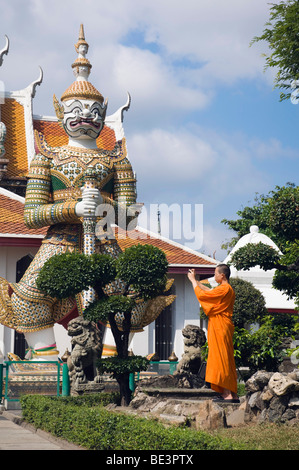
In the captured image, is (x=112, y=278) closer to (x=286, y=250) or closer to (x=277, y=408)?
(x=286, y=250)

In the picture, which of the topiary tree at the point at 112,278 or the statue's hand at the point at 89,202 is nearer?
the topiary tree at the point at 112,278

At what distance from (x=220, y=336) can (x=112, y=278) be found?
2398 millimetres

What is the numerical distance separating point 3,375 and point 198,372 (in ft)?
10.7

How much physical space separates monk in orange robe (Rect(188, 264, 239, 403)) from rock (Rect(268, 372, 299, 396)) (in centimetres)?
61

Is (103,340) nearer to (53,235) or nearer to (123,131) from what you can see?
(53,235)

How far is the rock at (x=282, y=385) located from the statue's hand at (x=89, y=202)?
4162 mm

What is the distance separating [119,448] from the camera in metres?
6.66

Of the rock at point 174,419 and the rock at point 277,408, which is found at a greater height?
the rock at point 277,408

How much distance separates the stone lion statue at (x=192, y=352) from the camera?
36.7 feet

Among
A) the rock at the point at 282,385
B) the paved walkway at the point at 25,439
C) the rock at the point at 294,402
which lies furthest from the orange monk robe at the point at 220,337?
the paved walkway at the point at 25,439

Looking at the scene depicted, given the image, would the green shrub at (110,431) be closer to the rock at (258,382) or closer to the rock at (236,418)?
the rock at (236,418)

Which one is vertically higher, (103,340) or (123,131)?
(123,131)

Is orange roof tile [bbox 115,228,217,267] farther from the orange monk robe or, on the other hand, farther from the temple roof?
the orange monk robe
